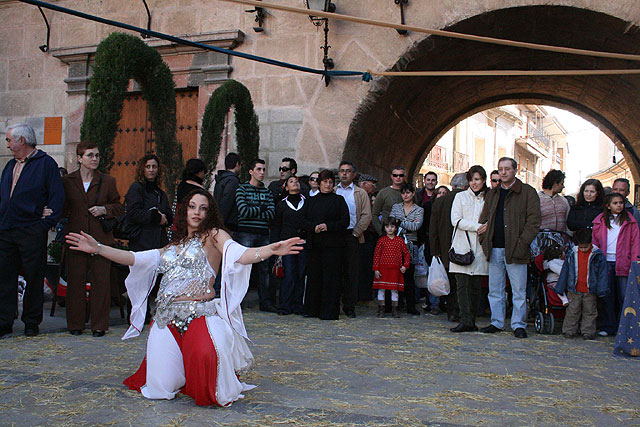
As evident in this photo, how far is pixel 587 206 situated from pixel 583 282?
1133 mm

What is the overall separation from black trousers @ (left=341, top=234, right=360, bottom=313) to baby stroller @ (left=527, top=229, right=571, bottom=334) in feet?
6.61

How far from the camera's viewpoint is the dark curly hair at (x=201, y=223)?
14.1 ft

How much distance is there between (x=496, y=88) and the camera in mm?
12734

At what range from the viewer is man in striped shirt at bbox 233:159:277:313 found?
7762mm

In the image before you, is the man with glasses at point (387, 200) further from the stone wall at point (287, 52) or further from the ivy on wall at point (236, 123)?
the ivy on wall at point (236, 123)

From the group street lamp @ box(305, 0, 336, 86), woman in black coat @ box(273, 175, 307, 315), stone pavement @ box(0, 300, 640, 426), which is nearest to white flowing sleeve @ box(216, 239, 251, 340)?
stone pavement @ box(0, 300, 640, 426)

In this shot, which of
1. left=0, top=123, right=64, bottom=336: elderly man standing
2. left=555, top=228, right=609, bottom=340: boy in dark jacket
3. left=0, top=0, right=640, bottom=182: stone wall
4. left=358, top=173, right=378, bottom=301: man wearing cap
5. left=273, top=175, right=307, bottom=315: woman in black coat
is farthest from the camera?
left=0, top=0, right=640, bottom=182: stone wall

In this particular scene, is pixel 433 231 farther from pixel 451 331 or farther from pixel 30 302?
pixel 30 302

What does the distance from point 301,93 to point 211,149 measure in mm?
2248

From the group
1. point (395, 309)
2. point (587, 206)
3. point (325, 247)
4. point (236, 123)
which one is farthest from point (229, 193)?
point (587, 206)

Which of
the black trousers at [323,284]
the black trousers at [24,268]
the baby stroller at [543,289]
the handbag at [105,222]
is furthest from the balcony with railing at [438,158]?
the black trousers at [24,268]

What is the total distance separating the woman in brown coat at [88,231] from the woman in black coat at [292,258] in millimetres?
2209

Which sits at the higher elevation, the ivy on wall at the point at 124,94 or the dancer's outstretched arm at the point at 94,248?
the ivy on wall at the point at 124,94

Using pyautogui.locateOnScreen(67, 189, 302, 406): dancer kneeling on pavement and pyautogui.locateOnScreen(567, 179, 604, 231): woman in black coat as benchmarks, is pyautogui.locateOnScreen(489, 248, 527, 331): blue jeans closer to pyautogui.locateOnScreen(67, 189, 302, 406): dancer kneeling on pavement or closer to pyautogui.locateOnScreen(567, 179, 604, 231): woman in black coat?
pyautogui.locateOnScreen(567, 179, 604, 231): woman in black coat
